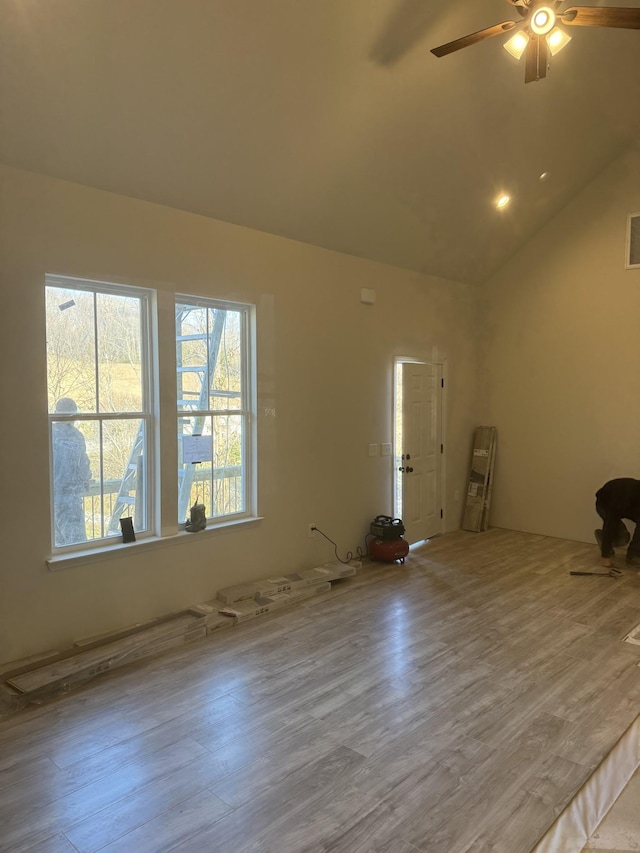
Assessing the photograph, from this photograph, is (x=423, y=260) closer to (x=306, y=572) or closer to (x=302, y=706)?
(x=306, y=572)

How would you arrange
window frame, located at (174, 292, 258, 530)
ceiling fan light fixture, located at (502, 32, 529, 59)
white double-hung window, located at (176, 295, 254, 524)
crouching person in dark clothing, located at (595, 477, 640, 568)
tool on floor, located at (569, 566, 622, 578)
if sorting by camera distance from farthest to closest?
1. crouching person in dark clothing, located at (595, 477, 640, 568)
2. tool on floor, located at (569, 566, 622, 578)
3. window frame, located at (174, 292, 258, 530)
4. white double-hung window, located at (176, 295, 254, 524)
5. ceiling fan light fixture, located at (502, 32, 529, 59)

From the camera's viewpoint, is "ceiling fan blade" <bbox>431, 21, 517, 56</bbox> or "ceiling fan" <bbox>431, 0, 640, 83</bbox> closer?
"ceiling fan" <bbox>431, 0, 640, 83</bbox>

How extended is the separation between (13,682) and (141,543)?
105cm

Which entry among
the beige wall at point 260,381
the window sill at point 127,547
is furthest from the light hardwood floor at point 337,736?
the window sill at point 127,547

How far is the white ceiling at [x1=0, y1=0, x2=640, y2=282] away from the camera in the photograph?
9.32 ft

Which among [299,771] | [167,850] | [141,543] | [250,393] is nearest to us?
[167,850]

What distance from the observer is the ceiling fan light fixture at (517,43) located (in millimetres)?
2948

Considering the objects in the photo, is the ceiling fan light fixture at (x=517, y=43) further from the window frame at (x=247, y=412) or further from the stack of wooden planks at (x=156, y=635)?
the stack of wooden planks at (x=156, y=635)

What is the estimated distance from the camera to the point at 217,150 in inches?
142

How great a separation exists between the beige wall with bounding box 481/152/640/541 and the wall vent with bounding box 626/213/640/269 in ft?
0.21

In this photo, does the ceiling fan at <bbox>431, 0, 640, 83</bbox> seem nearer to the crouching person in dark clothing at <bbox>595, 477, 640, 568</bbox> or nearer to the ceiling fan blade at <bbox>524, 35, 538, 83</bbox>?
the ceiling fan blade at <bbox>524, 35, 538, 83</bbox>

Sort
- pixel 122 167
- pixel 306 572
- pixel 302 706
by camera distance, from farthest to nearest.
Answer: pixel 306 572
pixel 122 167
pixel 302 706

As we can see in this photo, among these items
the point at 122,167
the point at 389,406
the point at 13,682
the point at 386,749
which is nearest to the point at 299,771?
the point at 386,749

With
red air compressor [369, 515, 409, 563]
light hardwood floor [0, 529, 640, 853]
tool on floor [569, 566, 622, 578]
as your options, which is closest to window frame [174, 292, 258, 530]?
light hardwood floor [0, 529, 640, 853]
